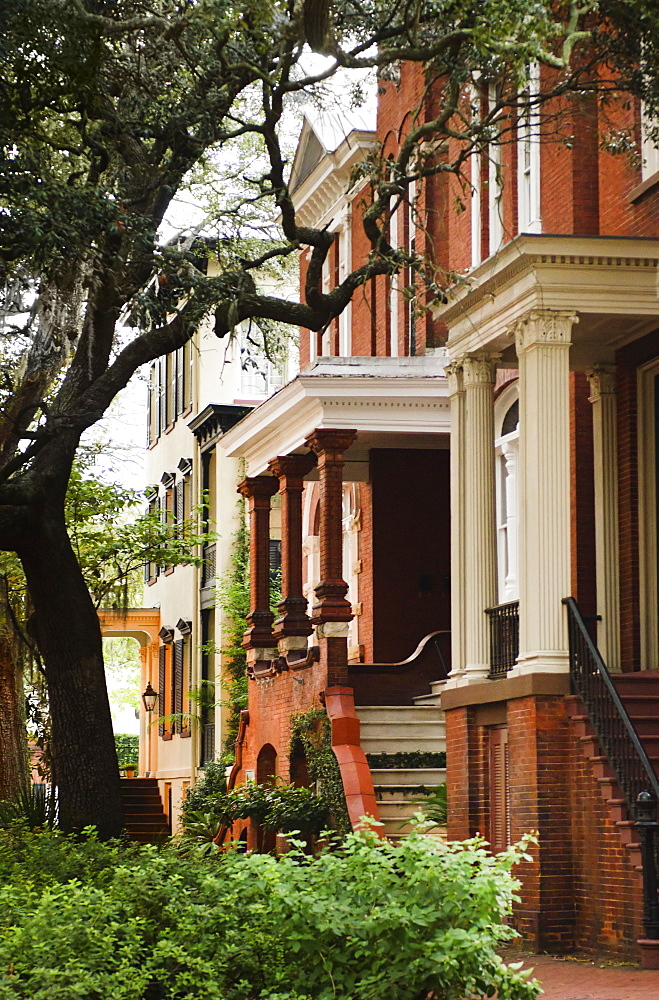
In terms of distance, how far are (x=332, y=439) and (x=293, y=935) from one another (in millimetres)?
13023

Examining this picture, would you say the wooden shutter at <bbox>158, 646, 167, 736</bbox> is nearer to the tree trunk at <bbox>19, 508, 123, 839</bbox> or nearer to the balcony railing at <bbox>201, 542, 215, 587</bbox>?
the balcony railing at <bbox>201, 542, 215, 587</bbox>

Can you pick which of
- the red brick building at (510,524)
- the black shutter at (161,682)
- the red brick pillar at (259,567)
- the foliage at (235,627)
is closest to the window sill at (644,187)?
the red brick building at (510,524)

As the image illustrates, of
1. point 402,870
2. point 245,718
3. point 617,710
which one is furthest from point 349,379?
point 402,870

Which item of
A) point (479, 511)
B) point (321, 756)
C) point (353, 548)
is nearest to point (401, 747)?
point (321, 756)

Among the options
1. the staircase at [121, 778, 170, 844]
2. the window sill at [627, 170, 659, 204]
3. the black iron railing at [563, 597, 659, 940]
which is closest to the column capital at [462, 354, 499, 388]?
the window sill at [627, 170, 659, 204]

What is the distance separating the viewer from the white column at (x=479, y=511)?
1623cm

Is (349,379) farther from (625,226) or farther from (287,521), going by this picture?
(625,226)

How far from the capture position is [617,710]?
13.4 metres

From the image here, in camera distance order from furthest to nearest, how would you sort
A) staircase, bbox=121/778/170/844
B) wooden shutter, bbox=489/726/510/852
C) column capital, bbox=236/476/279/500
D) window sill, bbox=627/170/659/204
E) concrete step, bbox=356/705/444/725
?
1. staircase, bbox=121/778/170/844
2. column capital, bbox=236/476/279/500
3. concrete step, bbox=356/705/444/725
4. window sill, bbox=627/170/659/204
5. wooden shutter, bbox=489/726/510/852

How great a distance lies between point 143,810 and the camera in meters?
35.0

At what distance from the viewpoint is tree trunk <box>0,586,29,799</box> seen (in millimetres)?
22031

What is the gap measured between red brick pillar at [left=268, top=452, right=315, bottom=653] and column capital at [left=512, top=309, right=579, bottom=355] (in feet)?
26.0

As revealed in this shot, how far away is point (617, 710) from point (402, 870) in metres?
5.58

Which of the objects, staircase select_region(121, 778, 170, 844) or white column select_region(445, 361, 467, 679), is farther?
staircase select_region(121, 778, 170, 844)
